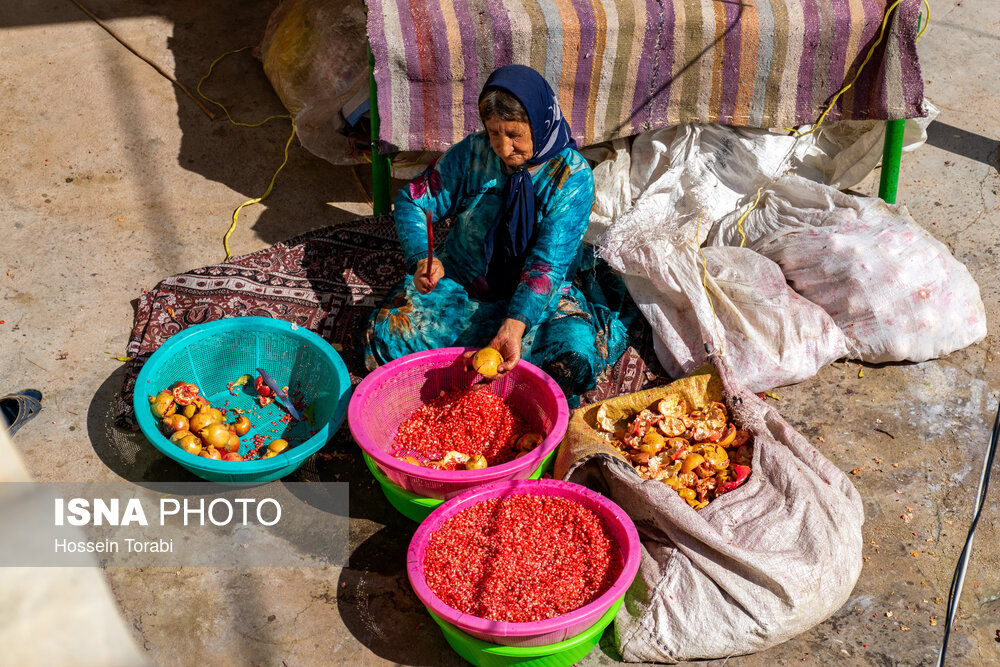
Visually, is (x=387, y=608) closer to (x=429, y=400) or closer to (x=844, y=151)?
(x=429, y=400)

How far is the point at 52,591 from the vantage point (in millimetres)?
1053

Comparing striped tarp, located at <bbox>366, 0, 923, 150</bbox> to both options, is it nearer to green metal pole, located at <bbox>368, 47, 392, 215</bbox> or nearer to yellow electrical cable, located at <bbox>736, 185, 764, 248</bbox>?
green metal pole, located at <bbox>368, 47, 392, 215</bbox>

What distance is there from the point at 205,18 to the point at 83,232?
1924 millimetres

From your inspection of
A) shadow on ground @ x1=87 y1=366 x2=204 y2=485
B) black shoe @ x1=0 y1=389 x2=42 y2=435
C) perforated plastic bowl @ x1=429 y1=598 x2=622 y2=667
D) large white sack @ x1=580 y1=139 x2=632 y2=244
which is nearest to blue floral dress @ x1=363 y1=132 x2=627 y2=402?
large white sack @ x1=580 y1=139 x2=632 y2=244

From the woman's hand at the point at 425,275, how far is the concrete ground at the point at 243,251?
2.33 ft

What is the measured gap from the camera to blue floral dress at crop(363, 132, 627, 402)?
10.3ft

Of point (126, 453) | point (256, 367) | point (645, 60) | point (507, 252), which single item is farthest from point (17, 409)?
point (645, 60)

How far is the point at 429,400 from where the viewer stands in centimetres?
328

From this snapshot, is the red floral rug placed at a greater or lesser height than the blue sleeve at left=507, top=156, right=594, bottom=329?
lesser

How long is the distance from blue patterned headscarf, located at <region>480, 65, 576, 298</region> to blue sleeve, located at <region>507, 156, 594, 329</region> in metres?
0.06

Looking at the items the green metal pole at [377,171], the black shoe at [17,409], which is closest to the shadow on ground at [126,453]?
the black shoe at [17,409]

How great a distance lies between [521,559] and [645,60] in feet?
7.32

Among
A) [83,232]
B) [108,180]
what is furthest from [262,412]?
[108,180]

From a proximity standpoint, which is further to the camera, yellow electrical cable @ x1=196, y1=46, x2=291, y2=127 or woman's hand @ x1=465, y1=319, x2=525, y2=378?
yellow electrical cable @ x1=196, y1=46, x2=291, y2=127
